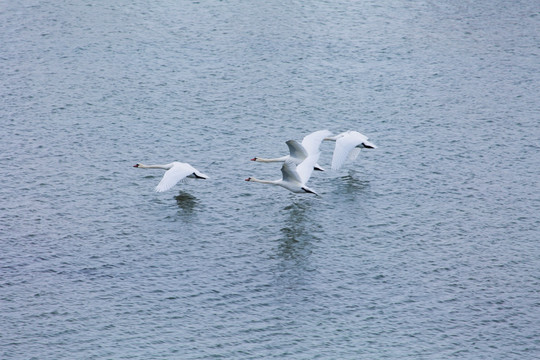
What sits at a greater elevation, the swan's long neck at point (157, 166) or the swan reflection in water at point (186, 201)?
the swan's long neck at point (157, 166)

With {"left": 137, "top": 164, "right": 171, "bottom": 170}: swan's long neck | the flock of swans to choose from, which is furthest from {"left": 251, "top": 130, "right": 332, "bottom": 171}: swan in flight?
{"left": 137, "top": 164, "right": 171, "bottom": 170}: swan's long neck

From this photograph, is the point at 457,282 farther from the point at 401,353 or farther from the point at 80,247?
the point at 80,247

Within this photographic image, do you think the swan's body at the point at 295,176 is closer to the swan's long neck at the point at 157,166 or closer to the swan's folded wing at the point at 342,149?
the swan's folded wing at the point at 342,149

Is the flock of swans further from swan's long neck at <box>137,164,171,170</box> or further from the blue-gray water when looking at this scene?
the blue-gray water

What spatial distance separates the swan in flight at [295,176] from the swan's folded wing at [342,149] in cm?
158

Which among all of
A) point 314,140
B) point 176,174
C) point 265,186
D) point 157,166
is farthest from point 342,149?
point 157,166

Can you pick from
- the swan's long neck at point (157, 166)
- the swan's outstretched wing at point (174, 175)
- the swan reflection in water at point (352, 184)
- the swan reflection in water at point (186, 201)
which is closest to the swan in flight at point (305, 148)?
the swan reflection in water at point (352, 184)

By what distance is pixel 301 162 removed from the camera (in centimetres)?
5100

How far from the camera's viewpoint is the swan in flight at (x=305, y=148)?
165 ft

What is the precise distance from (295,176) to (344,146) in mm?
4924

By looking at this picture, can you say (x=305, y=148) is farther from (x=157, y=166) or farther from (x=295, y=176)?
(x=157, y=166)

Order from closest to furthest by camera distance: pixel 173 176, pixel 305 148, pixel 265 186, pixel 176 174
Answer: pixel 173 176 < pixel 176 174 < pixel 265 186 < pixel 305 148

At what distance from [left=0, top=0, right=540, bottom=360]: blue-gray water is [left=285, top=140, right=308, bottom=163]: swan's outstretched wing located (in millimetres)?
1728

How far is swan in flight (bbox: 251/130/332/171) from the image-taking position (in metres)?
50.3
